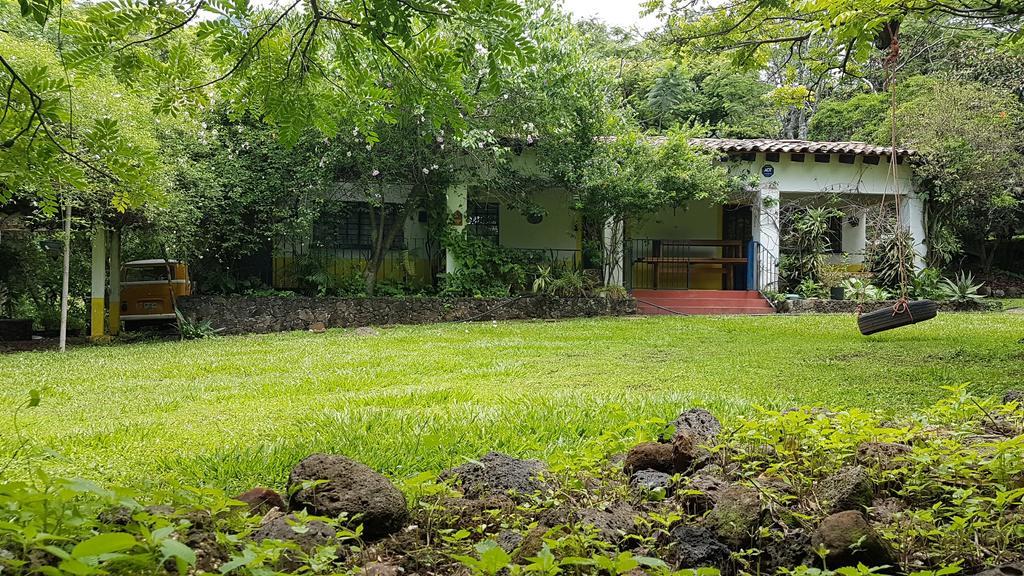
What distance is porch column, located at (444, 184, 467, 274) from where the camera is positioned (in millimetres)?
15703

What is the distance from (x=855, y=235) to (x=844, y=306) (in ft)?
14.9

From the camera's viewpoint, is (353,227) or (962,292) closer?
(962,292)

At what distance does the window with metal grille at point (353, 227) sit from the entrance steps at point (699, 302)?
248 inches

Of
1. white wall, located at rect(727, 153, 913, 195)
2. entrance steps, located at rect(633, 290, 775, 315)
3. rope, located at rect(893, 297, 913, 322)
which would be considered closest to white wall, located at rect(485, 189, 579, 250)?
entrance steps, located at rect(633, 290, 775, 315)

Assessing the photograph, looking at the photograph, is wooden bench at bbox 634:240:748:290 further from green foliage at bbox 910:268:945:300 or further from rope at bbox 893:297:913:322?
rope at bbox 893:297:913:322

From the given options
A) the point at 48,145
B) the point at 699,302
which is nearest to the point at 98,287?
the point at 48,145

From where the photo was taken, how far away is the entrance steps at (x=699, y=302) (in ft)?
52.3

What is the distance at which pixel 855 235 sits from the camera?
64.2 feet

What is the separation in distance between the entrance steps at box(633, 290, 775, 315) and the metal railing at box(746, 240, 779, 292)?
1.96ft

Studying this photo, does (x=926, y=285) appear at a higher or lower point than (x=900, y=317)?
higher

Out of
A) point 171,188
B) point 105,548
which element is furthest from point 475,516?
point 171,188

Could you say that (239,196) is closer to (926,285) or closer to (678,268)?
(678,268)

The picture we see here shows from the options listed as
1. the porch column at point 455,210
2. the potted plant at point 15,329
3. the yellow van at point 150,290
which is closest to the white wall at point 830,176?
the porch column at point 455,210

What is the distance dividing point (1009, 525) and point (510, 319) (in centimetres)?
1299
